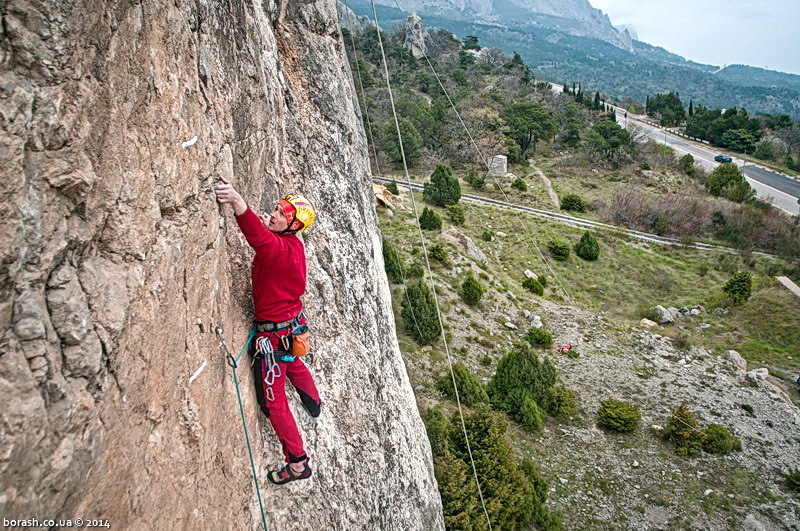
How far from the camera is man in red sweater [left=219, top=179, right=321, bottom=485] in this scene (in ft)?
15.4

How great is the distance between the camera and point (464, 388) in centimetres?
1586

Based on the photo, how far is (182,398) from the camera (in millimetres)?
3637

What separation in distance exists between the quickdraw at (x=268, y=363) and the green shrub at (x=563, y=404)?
15.4 metres

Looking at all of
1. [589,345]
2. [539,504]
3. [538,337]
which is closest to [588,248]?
[589,345]

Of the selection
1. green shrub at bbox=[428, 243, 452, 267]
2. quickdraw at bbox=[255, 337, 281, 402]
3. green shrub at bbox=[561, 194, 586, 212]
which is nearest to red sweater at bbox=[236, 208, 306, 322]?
quickdraw at bbox=[255, 337, 281, 402]

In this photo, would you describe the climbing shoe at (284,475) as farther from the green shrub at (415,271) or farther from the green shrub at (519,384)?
the green shrub at (415,271)

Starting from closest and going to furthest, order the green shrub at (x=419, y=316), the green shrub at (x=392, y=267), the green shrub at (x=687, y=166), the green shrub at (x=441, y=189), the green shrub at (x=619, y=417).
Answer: the green shrub at (x=619, y=417) < the green shrub at (x=419, y=316) < the green shrub at (x=392, y=267) < the green shrub at (x=441, y=189) < the green shrub at (x=687, y=166)

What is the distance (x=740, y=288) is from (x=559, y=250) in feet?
35.6

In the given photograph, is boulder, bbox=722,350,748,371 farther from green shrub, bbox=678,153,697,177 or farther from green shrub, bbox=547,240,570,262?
green shrub, bbox=678,153,697,177

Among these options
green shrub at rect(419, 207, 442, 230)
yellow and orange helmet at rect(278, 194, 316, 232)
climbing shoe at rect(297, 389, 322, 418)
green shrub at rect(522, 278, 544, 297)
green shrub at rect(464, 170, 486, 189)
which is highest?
yellow and orange helmet at rect(278, 194, 316, 232)

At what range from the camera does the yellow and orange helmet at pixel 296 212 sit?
4.87 metres

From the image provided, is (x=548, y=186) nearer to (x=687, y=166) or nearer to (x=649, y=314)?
(x=687, y=166)

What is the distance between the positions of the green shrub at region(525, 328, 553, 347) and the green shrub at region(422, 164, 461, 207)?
15424 mm

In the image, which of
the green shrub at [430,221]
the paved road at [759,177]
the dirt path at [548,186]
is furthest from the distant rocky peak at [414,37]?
the green shrub at [430,221]
